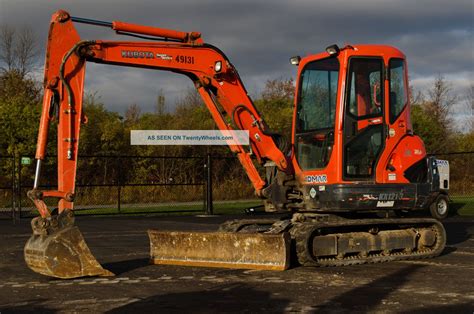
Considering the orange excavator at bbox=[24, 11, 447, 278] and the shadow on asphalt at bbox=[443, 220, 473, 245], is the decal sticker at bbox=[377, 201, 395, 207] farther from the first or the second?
the shadow on asphalt at bbox=[443, 220, 473, 245]

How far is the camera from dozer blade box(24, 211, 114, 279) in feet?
25.8

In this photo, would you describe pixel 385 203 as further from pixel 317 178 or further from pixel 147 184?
pixel 147 184

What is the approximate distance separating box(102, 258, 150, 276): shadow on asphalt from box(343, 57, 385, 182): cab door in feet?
10.8

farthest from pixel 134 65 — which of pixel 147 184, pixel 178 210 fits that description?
pixel 178 210

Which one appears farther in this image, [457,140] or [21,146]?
[457,140]

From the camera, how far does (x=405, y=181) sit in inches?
394

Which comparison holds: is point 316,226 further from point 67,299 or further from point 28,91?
point 28,91

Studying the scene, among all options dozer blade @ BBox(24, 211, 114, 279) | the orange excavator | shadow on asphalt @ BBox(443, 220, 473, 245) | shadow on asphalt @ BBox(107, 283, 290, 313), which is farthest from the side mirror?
shadow on asphalt @ BBox(443, 220, 473, 245)

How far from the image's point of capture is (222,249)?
916 centimetres

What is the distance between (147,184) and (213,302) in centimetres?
1622

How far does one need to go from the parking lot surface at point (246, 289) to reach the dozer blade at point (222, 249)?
0.16 m

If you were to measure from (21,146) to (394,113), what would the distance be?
21.3m

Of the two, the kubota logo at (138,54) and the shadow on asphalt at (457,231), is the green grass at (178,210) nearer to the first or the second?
A: the shadow on asphalt at (457,231)

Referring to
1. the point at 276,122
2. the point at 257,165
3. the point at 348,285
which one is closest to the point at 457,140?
the point at 276,122
